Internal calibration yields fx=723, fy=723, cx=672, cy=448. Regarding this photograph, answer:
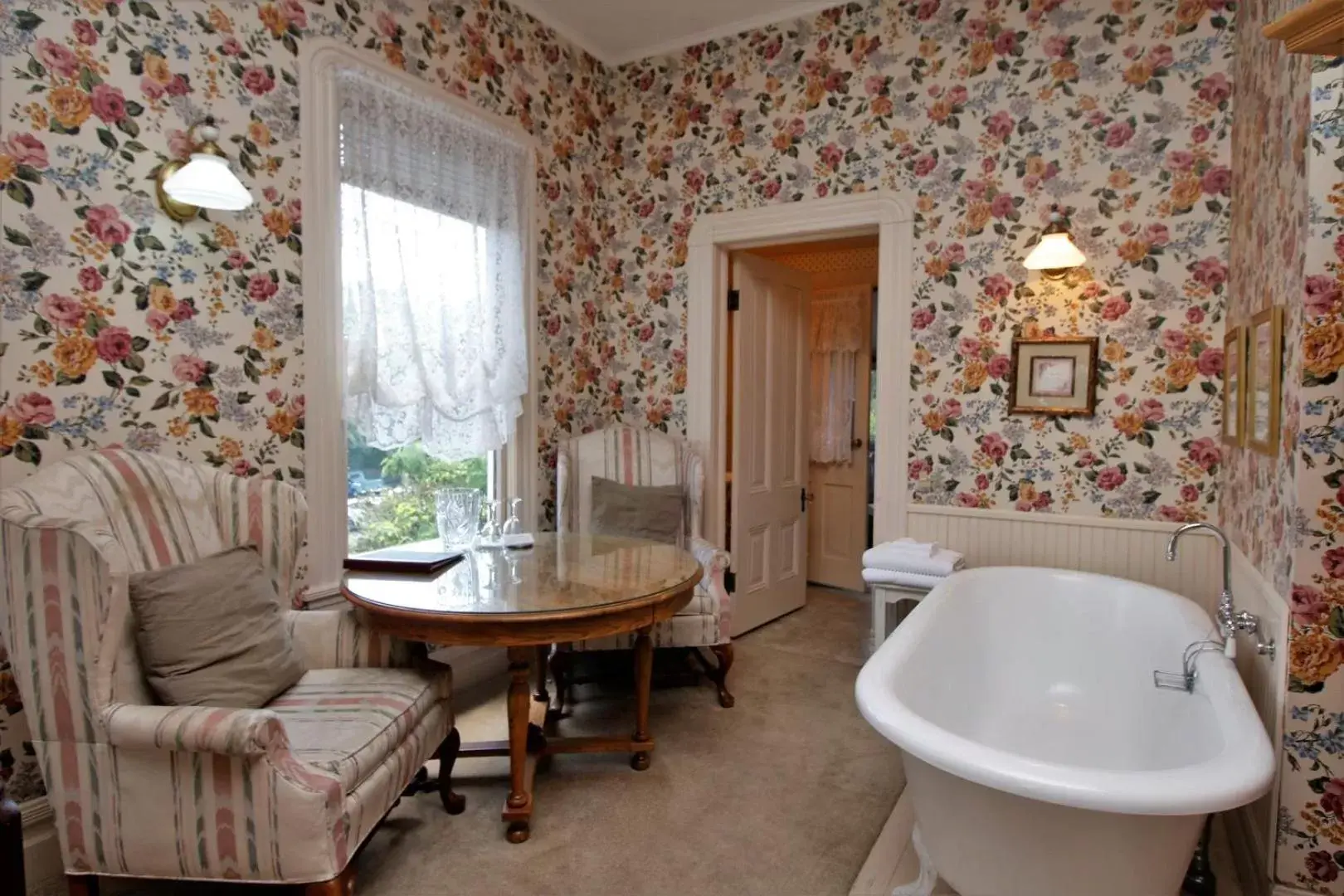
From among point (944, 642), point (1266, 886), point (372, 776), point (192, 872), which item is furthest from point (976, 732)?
point (192, 872)

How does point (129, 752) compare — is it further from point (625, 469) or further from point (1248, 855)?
point (1248, 855)

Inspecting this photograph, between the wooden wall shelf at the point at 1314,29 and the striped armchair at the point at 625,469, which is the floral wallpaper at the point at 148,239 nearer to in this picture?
the striped armchair at the point at 625,469

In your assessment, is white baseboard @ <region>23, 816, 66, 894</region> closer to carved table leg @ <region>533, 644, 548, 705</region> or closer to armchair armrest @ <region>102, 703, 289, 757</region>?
armchair armrest @ <region>102, 703, 289, 757</region>

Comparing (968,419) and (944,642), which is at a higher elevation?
(968,419)

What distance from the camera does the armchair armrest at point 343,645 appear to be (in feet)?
6.86

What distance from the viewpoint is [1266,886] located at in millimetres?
1693

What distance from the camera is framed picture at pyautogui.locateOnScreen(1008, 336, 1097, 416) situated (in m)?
2.86

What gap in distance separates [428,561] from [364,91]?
172cm

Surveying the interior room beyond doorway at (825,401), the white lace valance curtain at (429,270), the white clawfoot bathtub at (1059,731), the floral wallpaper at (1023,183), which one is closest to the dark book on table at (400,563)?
the white lace valance curtain at (429,270)

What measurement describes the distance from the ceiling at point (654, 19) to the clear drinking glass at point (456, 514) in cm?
228

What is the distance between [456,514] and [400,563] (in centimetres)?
31

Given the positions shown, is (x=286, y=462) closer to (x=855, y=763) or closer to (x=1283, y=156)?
(x=855, y=763)

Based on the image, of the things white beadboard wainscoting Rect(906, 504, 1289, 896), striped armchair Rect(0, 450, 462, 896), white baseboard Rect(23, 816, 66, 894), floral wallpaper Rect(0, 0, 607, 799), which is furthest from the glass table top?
white beadboard wainscoting Rect(906, 504, 1289, 896)

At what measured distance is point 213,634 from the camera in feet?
5.71
